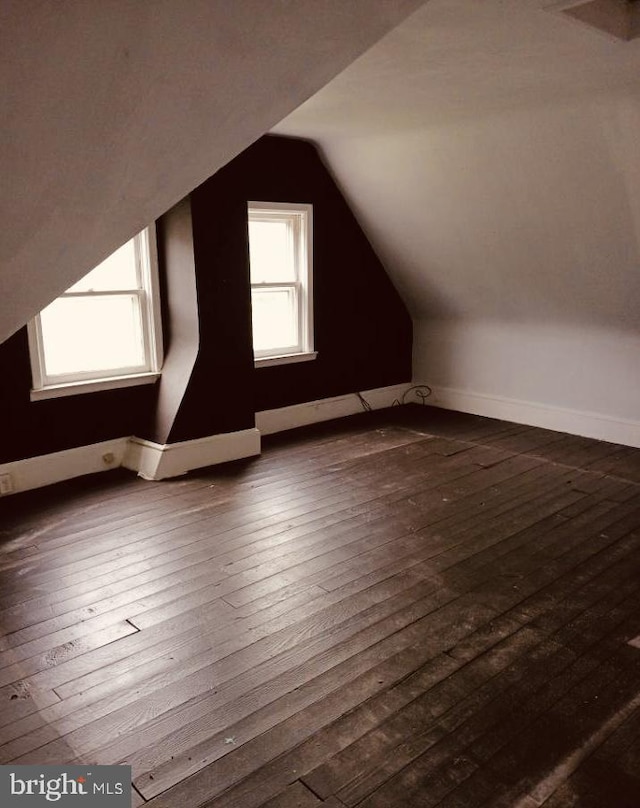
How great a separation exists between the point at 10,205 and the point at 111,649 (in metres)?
1.86

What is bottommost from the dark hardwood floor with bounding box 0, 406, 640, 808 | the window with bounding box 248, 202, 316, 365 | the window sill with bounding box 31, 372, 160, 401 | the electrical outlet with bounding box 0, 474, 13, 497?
the dark hardwood floor with bounding box 0, 406, 640, 808

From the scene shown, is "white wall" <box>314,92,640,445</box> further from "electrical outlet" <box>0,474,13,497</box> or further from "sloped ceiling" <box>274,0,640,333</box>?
"electrical outlet" <box>0,474,13,497</box>

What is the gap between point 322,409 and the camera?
20.2ft

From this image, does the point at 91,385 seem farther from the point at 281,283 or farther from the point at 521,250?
the point at 521,250

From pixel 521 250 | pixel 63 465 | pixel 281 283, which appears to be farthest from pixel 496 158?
pixel 63 465

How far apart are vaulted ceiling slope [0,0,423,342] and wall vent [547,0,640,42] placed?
116cm

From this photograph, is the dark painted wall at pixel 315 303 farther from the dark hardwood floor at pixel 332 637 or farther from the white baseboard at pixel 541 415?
the dark hardwood floor at pixel 332 637

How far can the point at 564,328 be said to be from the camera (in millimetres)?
5594

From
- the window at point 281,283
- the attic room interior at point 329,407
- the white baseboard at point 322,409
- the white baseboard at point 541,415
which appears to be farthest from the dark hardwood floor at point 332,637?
the window at point 281,283

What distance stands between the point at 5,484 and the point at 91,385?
86cm

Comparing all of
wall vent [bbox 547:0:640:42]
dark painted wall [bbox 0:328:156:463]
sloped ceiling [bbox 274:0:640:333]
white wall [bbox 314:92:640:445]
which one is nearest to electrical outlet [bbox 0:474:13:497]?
dark painted wall [bbox 0:328:156:463]

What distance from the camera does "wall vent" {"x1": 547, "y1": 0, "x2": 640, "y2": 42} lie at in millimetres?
2574

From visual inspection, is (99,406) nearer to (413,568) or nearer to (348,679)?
(413,568)

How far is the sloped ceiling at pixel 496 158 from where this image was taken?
2.97 m
